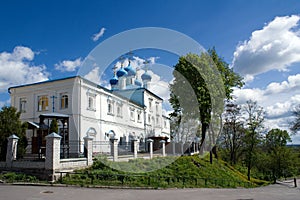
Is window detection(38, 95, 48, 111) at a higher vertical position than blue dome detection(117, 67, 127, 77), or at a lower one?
lower

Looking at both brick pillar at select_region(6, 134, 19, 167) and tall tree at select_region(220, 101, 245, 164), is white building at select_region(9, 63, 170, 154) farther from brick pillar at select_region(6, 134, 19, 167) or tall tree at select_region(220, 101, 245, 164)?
tall tree at select_region(220, 101, 245, 164)

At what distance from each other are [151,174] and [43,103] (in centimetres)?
1318

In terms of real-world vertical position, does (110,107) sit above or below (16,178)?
above

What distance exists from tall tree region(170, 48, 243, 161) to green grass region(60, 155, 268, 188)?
428 centimetres

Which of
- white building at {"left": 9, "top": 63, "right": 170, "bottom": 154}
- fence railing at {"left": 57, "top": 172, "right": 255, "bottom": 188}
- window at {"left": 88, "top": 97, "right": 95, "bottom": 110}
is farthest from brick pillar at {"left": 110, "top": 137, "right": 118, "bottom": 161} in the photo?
window at {"left": 88, "top": 97, "right": 95, "bottom": 110}

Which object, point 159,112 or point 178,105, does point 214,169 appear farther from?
point 159,112

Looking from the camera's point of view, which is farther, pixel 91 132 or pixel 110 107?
pixel 110 107

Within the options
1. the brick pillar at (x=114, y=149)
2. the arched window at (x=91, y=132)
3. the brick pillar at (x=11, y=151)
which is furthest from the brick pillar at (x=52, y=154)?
the arched window at (x=91, y=132)

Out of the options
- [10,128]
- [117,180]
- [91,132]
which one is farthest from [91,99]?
[117,180]

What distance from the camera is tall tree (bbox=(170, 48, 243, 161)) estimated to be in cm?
2217

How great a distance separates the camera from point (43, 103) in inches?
910

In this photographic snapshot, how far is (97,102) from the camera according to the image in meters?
24.1

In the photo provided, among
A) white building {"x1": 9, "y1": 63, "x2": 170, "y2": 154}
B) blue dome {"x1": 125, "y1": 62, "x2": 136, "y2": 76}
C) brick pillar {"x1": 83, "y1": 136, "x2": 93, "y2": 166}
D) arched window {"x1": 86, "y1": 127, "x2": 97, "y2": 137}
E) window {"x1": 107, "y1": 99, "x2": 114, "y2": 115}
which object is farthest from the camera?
blue dome {"x1": 125, "y1": 62, "x2": 136, "y2": 76}

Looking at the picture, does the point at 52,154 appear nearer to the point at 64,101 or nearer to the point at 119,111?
the point at 64,101
